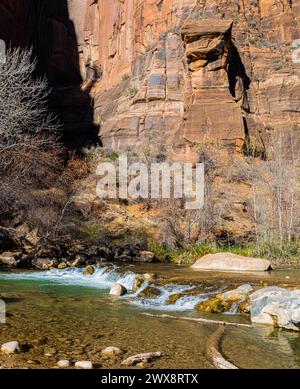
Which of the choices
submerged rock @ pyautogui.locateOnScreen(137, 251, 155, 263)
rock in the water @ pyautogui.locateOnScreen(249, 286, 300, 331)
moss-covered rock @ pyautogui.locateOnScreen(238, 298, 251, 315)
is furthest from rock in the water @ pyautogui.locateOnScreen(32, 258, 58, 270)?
rock in the water @ pyautogui.locateOnScreen(249, 286, 300, 331)

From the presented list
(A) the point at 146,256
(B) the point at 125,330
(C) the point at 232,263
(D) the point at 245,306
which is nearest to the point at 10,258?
(A) the point at 146,256

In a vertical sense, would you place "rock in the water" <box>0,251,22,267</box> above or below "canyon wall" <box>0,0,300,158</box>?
below

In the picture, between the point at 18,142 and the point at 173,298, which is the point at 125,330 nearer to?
the point at 173,298

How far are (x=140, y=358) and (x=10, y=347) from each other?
178cm

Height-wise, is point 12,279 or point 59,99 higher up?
point 59,99

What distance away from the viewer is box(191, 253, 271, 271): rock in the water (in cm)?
1577

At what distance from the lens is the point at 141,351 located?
6125mm

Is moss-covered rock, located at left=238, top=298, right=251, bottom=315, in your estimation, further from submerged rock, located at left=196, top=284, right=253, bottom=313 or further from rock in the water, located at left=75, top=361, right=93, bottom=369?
rock in the water, located at left=75, top=361, right=93, bottom=369

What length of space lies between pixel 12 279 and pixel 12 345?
8.52 meters

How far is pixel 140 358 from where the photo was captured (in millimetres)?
5562

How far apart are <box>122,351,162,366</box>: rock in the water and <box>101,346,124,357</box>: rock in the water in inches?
16.2

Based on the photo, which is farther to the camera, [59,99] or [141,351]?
[59,99]

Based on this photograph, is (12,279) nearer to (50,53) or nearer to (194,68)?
(194,68)
